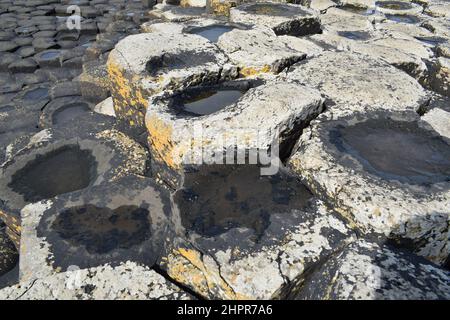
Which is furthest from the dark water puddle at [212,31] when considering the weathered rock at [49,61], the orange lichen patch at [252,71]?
the weathered rock at [49,61]

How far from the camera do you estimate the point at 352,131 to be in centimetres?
178

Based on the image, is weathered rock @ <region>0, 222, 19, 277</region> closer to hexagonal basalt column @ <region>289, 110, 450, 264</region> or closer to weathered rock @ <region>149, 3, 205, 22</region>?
hexagonal basalt column @ <region>289, 110, 450, 264</region>

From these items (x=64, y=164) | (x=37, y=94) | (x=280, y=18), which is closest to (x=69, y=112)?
(x=37, y=94)

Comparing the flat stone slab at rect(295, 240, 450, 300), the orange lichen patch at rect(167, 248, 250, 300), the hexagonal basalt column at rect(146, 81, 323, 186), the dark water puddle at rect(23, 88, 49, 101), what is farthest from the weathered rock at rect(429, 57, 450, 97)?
the dark water puddle at rect(23, 88, 49, 101)

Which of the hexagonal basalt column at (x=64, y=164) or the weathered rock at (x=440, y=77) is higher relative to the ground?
the weathered rock at (x=440, y=77)

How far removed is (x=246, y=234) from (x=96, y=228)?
2.63 feet

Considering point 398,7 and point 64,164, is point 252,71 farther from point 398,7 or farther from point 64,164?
point 398,7

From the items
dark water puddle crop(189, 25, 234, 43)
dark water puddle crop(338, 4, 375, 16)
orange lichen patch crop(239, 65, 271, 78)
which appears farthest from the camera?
dark water puddle crop(338, 4, 375, 16)

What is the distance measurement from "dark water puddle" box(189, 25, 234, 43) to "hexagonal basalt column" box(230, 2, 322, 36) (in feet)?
0.92

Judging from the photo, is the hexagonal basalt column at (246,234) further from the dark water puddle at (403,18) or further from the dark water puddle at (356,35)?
the dark water puddle at (403,18)

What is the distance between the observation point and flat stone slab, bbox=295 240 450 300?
1.11 metres

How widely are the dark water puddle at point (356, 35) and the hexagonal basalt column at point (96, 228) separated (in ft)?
8.80

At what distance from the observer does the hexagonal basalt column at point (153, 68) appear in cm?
210

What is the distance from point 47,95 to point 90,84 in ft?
3.75
